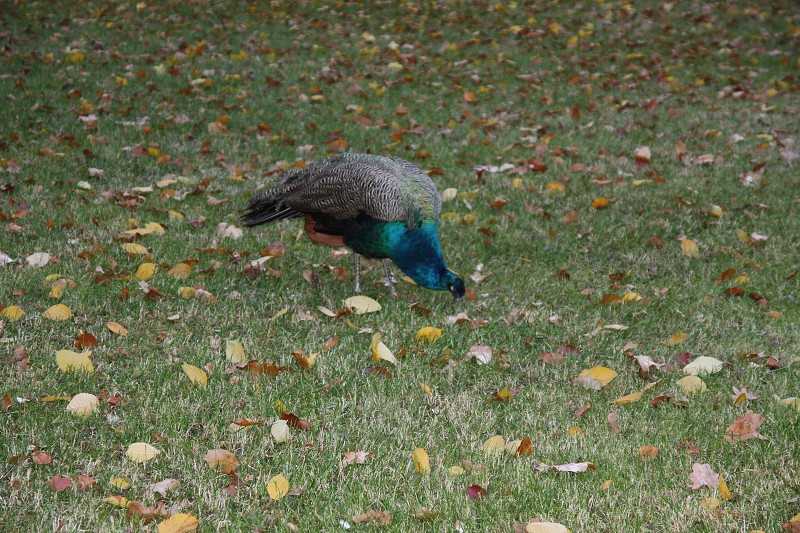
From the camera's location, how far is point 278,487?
282cm

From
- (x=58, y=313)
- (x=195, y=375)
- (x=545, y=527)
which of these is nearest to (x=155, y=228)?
(x=58, y=313)

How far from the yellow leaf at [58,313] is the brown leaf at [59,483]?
57.9 inches

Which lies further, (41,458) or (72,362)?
(72,362)

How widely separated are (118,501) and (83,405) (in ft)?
2.27

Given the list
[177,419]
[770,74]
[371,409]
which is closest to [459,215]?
[371,409]

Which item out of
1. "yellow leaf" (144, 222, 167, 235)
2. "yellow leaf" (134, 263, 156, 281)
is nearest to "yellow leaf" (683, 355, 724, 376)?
"yellow leaf" (134, 263, 156, 281)

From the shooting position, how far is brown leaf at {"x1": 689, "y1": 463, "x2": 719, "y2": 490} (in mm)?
2924

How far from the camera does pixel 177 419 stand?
3.25 m

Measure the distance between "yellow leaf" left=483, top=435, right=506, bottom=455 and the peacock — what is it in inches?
55.5

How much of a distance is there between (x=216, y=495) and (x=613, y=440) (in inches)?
60.8

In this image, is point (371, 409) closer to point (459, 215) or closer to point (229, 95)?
point (459, 215)

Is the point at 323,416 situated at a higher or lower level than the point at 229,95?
higher

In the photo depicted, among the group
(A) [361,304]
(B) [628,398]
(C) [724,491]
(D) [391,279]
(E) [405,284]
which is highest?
(C) [724,491]

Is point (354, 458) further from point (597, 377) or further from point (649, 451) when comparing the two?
point (597, 377)
